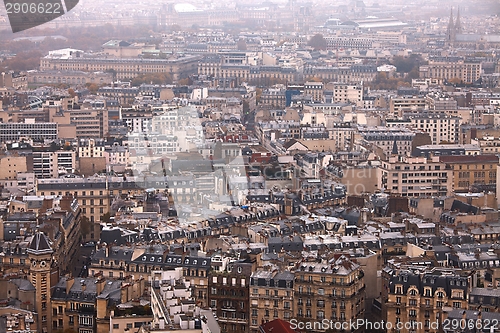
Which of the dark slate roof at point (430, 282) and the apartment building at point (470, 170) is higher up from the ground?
the dark slate roof at point (430, 282)

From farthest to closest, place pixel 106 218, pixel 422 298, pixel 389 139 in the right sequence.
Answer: pixel 389 139 < pixel 106 218 < pixel 422 298

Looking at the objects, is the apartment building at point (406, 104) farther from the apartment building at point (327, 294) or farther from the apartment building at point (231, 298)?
the apartment building at point (327, 294)

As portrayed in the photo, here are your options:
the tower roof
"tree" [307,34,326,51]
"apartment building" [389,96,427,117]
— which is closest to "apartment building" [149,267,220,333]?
the tower roof

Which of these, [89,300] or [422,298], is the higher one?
[422,298]

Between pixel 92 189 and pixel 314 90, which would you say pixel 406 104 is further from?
pixel 92 189

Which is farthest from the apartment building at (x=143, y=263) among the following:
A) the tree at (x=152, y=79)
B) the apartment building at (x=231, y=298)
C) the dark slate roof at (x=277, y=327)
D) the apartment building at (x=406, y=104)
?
the tree at (x=152, y=79)

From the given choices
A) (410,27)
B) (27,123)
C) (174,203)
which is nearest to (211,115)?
(27,123)

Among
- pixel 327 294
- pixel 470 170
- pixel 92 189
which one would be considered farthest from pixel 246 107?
pixel 327 294
